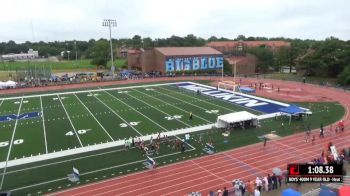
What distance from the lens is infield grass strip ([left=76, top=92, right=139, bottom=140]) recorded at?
26.6 meters

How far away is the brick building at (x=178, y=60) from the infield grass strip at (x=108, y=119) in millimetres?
29383

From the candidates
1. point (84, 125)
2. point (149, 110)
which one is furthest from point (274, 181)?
point (149, 110)

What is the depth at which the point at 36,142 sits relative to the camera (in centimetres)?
2489

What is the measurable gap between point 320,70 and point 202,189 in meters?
52.4

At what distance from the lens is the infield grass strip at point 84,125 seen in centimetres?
2542

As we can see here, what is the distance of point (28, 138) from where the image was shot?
25.9 m

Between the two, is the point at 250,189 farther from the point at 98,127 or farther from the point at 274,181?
the point at 98,127

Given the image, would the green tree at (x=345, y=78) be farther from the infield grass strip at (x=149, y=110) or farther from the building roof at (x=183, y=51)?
the infield grass strip at (x=149, y=110)

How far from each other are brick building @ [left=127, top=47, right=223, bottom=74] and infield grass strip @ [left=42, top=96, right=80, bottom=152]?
33124 millimetres

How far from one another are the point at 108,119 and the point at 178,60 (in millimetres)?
41440

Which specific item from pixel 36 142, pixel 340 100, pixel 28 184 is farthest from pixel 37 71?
pixel 340 100

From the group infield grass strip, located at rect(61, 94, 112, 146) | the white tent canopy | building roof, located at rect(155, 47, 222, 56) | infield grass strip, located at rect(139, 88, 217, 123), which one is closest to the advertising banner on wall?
building roof, located at rect(155, 47, 222, 56)
